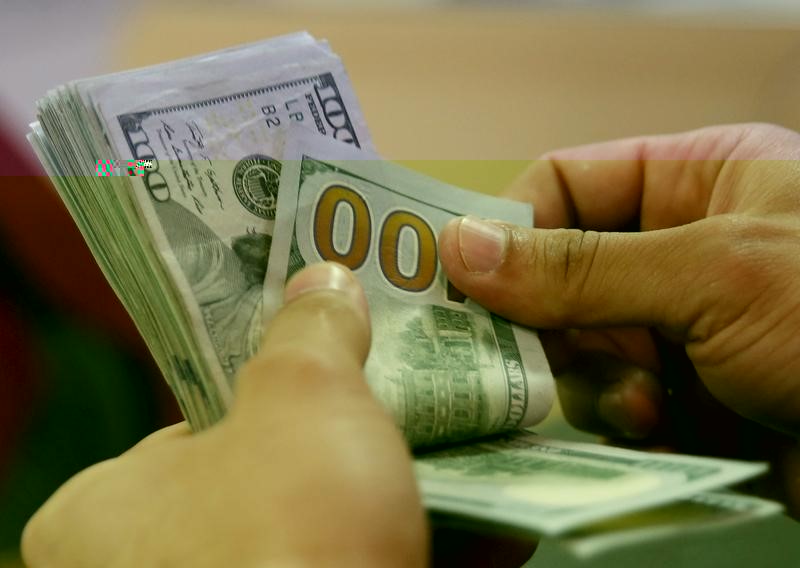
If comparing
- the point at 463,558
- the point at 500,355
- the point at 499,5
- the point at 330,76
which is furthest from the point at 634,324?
the point at 499,5

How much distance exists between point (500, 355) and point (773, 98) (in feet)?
4.91

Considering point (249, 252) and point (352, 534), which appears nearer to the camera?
point (352, 534)

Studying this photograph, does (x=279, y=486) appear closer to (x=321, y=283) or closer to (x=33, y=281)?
(x=321, y=283)

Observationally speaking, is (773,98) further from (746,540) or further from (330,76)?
(330,76)

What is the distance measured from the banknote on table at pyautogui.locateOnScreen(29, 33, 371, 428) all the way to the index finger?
386mm

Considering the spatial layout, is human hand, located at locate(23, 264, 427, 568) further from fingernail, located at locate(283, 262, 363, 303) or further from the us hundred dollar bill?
the us hundred dollar bill

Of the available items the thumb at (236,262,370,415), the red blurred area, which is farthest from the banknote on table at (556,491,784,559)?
the red blurred area

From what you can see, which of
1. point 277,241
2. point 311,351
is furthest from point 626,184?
point 311,351

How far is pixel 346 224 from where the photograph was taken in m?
0.66

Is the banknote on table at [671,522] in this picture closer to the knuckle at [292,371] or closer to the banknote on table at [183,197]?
the knuckle at [292,371]

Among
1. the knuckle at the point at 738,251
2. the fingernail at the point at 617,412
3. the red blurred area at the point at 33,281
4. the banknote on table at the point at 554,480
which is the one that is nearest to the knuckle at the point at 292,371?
the banknote on table at the point at 554,480

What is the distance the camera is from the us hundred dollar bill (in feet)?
1.97

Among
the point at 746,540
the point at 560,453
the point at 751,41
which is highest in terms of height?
the point at 560,453

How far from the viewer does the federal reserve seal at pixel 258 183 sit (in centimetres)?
64
